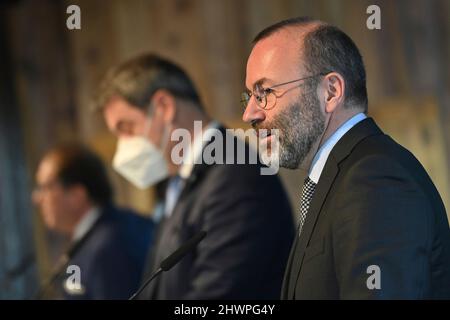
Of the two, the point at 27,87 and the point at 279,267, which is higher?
the point at 27,87

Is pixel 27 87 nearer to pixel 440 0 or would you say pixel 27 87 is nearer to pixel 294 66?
pixel 440 0

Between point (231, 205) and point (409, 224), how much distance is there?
104 centimetres

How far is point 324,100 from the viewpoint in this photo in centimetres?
165

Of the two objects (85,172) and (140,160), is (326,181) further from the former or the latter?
(85,172)

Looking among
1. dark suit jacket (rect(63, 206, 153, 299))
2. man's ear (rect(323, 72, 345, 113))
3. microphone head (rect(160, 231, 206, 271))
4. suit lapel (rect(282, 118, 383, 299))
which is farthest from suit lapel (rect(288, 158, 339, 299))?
dark suit jacket (rect(63, 206, 153, 299))

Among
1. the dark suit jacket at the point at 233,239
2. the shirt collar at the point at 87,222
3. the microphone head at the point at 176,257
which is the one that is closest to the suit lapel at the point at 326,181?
the microphone head at the point at 176,257

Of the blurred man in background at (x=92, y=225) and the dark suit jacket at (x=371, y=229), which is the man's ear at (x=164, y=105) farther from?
the dark suit jacket at (x=371, y=229)

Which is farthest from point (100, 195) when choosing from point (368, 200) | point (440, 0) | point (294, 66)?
point (368, 200)

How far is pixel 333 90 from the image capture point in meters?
1.64

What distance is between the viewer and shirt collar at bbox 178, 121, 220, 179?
101 inches

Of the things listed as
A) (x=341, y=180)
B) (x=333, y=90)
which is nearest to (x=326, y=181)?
(x=341, y=180)

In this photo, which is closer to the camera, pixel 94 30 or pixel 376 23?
pixel 376 23

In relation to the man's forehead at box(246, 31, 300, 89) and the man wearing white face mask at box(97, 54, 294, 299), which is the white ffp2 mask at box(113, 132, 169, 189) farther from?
the man's forehead at box(246, 31, 300, 89)
